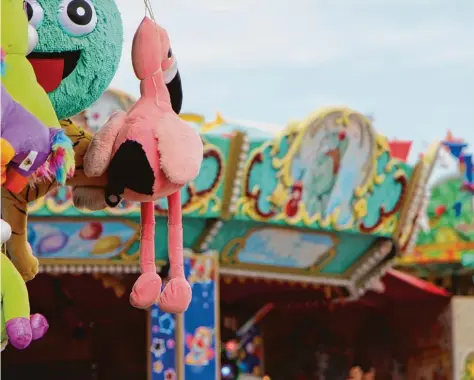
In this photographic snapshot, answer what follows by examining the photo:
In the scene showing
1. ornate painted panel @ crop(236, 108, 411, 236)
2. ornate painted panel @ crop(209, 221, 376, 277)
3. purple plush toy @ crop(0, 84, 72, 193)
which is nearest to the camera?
purple plush toy @ crop(0, 84, 72, 193)

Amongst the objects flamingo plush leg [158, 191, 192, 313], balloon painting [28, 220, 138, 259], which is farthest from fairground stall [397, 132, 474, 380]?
flamingo plush leg [158, 191, 192, 313]

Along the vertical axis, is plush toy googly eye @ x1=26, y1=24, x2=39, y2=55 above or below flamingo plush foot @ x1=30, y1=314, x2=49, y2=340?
above

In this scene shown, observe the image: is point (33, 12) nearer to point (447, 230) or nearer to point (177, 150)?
point (177, 150)

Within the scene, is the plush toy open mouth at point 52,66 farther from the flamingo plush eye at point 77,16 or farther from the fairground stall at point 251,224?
the fairground stall at point 251,224

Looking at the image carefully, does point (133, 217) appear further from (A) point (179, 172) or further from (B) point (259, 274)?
(A) point (179, 172)

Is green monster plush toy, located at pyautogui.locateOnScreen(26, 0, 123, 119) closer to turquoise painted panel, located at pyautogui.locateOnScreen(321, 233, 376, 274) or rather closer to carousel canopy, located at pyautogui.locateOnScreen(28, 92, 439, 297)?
carousel canopy, located at pyautogui.locateOnScreen(28, 92, 439, 297)

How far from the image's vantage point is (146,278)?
317 centimetres

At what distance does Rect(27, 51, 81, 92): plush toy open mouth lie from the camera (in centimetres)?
322

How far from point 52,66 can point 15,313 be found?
78 centimetres

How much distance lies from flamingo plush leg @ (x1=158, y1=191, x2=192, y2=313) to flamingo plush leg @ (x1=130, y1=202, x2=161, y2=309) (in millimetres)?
31

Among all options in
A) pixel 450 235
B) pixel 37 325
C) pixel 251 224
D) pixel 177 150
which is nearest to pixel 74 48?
pixel 177 150

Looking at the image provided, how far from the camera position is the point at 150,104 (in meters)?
3.26

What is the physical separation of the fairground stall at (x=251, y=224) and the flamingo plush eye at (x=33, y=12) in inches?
192

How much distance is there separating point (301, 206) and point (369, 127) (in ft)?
2.88
